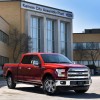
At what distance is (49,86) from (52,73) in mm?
648

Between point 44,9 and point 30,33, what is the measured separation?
5.92m

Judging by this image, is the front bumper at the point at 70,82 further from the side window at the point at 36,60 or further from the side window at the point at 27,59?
the side window at the point at 27,59

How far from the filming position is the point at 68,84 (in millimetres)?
17141

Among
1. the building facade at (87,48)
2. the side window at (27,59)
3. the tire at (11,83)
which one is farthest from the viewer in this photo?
the building facade at (87,48)

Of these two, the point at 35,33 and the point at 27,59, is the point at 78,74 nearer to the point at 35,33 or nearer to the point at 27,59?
the point at 27,59

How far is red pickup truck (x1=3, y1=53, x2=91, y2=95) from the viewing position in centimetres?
1720

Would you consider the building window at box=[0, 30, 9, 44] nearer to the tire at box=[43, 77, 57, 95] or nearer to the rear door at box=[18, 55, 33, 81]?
the rear door at box=[18, 55, 33, 81]

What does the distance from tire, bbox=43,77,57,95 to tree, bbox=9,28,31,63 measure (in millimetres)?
46221

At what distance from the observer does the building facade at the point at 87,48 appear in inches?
3770

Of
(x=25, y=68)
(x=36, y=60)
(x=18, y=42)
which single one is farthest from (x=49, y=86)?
(x=18, y=42)

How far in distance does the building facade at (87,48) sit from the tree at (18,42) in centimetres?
3270

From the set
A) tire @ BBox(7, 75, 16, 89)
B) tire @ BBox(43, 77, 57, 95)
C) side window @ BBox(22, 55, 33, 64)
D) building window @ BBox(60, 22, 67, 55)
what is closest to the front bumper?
tire @ BBox(43, 77, 57, 95)

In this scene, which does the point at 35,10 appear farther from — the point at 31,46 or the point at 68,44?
the point at 68,44

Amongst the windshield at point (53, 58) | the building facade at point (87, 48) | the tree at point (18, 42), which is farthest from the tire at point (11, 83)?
the building facade at point (87, 48)
